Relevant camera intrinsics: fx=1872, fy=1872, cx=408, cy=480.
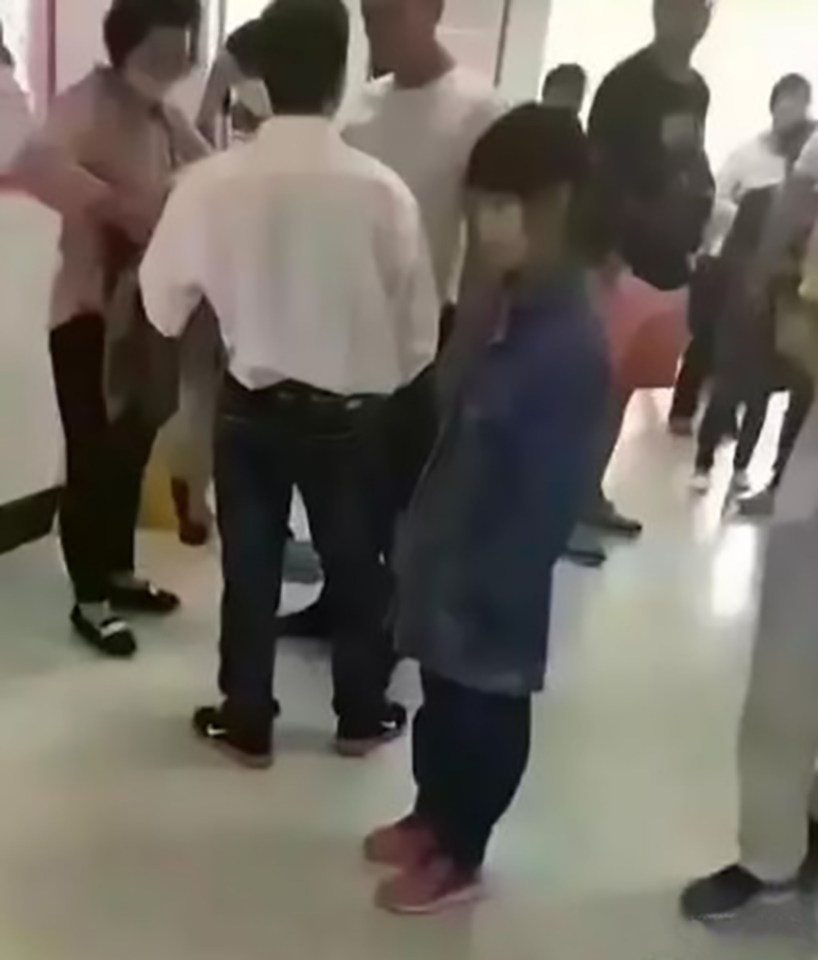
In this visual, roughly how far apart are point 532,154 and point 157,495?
0.56 meters

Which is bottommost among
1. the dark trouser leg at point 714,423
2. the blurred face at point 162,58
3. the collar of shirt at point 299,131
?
the dark trouser leg at point 714,423

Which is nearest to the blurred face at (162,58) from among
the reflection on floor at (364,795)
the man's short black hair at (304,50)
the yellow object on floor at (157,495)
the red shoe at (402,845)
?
the man's short black hair at (304,50)

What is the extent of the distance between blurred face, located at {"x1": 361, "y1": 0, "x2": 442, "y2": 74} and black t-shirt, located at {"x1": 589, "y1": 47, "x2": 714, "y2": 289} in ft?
0.54

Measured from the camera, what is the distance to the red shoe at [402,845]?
5.65 feet

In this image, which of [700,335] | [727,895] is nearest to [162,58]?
[700,335]

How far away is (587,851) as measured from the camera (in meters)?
1.78

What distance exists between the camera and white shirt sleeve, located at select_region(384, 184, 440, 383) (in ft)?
5.46

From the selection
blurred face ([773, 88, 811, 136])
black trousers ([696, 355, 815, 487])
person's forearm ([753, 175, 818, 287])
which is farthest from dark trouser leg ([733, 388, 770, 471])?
blurred face ([773, 88, 811, 136])

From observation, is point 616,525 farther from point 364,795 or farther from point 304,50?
point 304,50

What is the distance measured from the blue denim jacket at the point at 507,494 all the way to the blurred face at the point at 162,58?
37 cm

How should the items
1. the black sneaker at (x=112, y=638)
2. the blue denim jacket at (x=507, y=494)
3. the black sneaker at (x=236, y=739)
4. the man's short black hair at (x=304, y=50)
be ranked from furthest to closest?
the black sneaker at (x=112, y=638) → the black sneaker at (x=236, y=739) → the man's short black hair at (x=304, y=50) → the blue denim jacket at (x=507, y=494)

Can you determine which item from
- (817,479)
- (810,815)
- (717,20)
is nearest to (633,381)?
(817,479)

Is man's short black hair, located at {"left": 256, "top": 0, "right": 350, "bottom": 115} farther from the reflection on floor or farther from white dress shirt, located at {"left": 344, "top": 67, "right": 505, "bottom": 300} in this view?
the reflection on floor

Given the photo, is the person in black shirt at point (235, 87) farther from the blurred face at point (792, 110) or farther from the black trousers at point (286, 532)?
the blurred face at point (792, 110)
